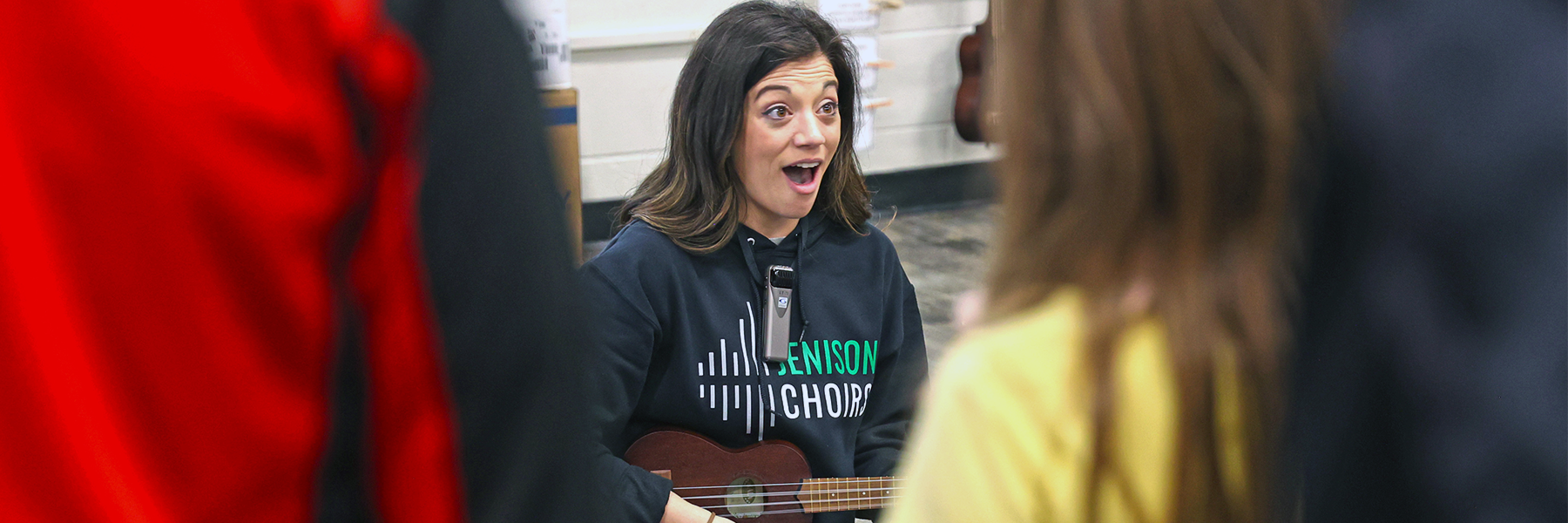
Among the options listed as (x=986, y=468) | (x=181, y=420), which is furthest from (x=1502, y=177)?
(x=181, y=420)

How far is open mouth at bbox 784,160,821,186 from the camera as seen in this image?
7.02 ft

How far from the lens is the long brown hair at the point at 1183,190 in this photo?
661mm

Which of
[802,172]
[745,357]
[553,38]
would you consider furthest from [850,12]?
[745,357]

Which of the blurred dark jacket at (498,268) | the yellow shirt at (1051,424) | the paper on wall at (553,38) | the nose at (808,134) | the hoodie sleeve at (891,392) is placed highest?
the blurred dark jacket at (498,268)

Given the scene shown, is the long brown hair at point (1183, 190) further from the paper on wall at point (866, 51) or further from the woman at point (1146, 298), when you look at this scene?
the paper on wall at point (866, 51)

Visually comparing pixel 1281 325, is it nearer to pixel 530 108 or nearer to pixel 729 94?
pixel 530 108

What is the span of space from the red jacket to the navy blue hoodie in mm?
1263

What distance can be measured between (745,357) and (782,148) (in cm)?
37

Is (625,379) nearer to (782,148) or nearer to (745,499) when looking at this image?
(745,499)

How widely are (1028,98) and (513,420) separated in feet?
1.13

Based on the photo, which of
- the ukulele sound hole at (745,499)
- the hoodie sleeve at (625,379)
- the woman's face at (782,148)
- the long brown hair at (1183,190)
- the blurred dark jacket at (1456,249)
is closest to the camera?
the blurred dark jacket at (1456,249)

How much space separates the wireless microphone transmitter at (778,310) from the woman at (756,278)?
0.01 m

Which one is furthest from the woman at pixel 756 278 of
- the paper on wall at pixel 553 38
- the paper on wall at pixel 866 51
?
the paper on wall at pixel 866 51

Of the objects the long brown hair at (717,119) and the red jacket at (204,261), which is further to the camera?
the long brown hair at (717,119)
